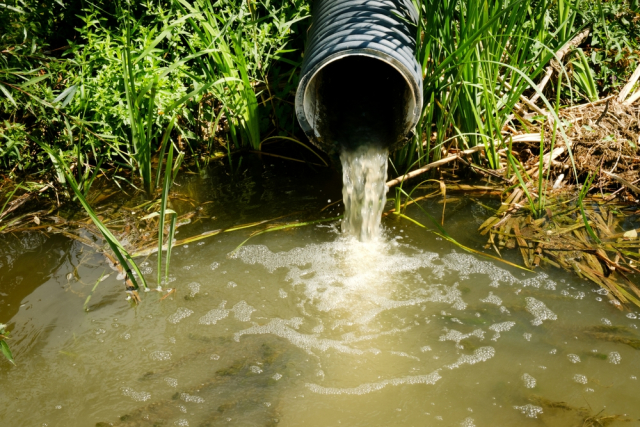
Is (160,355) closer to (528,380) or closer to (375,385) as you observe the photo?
(375,385)

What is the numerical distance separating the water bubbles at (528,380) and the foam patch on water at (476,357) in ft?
0.47

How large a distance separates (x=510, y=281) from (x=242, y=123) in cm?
193

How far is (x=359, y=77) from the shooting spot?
340 centimetres

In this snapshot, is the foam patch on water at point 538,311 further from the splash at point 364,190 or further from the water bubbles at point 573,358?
the splash at point 364,190

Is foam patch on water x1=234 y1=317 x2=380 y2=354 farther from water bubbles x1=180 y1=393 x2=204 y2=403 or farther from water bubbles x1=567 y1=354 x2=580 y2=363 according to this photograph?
water bubbles x1=567 y1=354 x2=580 y2=363

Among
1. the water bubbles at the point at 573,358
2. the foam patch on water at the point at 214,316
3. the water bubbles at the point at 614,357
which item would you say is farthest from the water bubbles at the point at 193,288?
the water bubbles at the point at 614,357

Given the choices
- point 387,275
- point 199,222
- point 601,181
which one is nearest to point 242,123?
point 199,222

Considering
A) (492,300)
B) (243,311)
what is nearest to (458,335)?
(492,300)

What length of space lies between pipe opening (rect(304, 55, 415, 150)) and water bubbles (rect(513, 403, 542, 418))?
1.53 metres

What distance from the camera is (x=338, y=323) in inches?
86.5

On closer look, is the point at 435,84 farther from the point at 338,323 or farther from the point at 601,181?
the point at 338,323

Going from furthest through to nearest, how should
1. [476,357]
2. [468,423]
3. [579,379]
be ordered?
[476,357]
[579,379]
[468,423]

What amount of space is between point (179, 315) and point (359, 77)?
195 centimetres

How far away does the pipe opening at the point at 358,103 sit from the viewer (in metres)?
2.98
